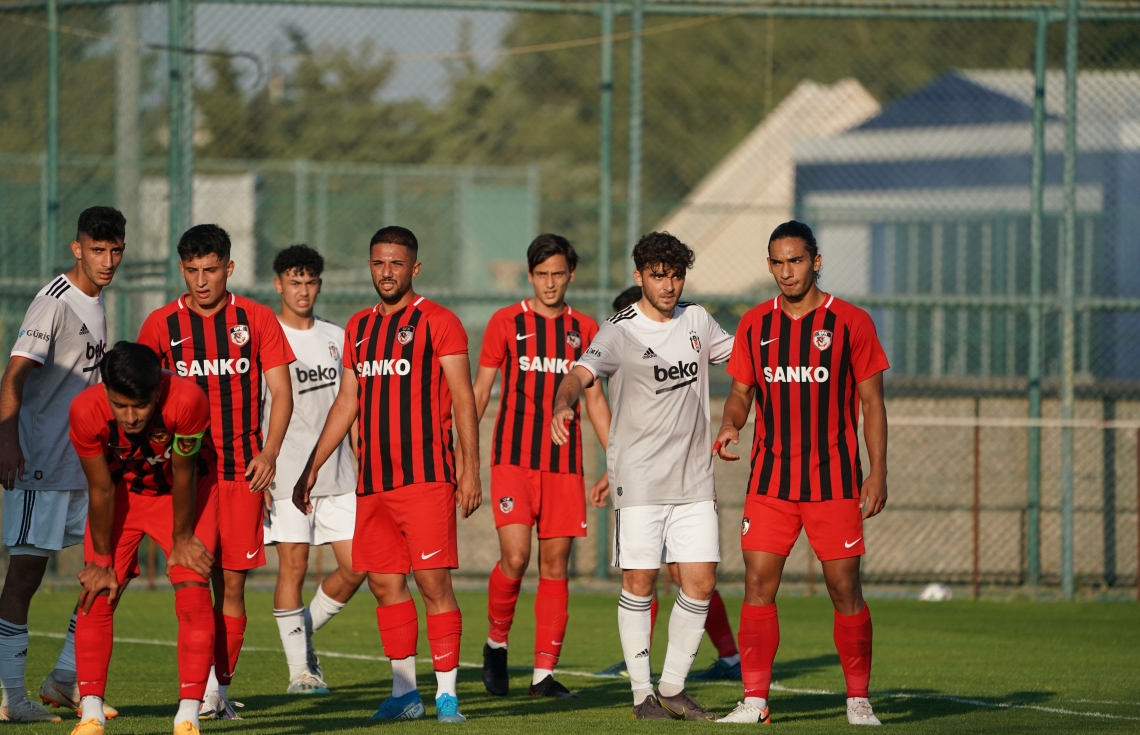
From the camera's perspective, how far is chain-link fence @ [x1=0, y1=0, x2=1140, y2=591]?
12438mm

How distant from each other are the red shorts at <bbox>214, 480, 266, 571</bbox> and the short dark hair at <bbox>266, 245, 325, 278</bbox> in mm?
1818

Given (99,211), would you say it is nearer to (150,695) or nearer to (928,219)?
(150,695)

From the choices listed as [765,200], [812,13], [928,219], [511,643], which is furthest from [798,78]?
[511,643]

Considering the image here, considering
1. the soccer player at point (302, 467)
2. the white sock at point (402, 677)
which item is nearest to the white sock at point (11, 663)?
the soccer player at point (302, 467)

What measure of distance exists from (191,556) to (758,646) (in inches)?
100

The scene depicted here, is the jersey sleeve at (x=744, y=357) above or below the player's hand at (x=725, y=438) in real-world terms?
above

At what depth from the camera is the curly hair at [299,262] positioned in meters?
8.14

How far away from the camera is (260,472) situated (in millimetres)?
6422

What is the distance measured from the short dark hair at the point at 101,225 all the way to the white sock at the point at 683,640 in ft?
10.3

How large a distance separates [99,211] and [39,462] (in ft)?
4.08

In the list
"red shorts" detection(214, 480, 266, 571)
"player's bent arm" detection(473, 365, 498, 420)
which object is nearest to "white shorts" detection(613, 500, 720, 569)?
"player's bent arm" detection(473, 365, 498, 420)

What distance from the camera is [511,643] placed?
32.1ft

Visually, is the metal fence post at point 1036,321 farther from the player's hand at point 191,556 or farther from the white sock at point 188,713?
the white sock at point 188,713

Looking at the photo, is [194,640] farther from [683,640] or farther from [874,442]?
[874,442]
